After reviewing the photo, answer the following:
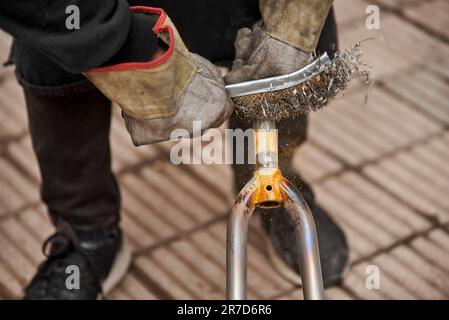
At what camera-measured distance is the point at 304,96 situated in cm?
148

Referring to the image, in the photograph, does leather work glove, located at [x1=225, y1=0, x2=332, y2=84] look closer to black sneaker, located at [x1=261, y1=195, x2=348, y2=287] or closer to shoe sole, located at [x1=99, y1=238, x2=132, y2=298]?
black sneaker, located at [x1=261, y1=195, x2=348, y2=287]

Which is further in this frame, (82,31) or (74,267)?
Answer: (74,267)

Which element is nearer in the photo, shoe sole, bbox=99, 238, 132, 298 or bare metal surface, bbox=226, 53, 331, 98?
bare metal surface, bbox=226, 53, 331, 98

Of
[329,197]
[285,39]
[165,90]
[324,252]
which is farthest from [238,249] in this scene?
[329,197]

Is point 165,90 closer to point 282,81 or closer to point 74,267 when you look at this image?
point 282,81

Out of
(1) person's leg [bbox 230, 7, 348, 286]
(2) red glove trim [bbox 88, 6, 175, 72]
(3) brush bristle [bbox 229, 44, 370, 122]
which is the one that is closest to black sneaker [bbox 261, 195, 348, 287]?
(1) person's leg [bbox 230, 7, 348, 286]

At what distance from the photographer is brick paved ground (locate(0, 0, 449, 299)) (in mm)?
2133

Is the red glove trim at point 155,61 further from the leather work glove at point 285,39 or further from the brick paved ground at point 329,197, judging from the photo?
the brick paved ground at point 329,197

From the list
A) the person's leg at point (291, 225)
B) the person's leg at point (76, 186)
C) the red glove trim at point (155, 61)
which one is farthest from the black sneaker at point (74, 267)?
the red glove trim at point (155, 61)

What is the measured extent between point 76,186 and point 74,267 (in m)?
0.22

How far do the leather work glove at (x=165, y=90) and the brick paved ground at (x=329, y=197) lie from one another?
2.44 feet

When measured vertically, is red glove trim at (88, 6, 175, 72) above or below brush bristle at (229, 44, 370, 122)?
above

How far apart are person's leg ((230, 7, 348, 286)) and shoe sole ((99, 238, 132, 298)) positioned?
36 cm
